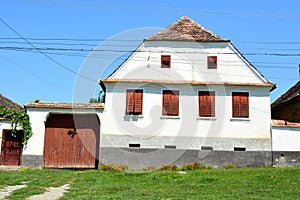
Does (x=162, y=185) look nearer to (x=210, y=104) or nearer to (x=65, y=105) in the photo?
(x=210, y=104)

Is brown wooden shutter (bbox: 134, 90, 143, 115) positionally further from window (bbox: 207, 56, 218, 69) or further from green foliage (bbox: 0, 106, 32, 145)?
green foliage (bbox: 0, 106, 32, 145)

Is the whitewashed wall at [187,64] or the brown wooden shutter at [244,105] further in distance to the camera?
the whitewashed wall at [187,64]

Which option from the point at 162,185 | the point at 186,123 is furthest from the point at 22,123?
the point at 162,185

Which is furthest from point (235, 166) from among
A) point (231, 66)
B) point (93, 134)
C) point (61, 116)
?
point (61, 116)

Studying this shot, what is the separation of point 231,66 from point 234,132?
3870mm

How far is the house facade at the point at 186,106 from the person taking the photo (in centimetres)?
2166

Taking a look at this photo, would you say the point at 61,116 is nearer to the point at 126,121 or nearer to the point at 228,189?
the point at 126,121

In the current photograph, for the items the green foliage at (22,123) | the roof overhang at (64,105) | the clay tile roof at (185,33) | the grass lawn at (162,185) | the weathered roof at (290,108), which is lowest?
the grass lawn at (162,185)

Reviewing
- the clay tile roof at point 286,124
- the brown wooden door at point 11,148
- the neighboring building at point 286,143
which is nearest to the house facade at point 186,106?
the neighboring building at point 286,143

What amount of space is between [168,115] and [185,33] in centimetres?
525

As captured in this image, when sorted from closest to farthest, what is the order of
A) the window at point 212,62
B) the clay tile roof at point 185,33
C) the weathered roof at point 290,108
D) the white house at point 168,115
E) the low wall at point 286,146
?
the low wall at point 286,146, the white house at point 168,115, the window at point 212,62, the clay tile roof at point 185,33, the weathered roof at point 290,108

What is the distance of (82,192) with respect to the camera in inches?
502

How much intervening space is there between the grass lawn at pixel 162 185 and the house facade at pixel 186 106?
4073mm

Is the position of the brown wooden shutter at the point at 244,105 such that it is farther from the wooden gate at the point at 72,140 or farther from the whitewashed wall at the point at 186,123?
the wooden gate at the point at 72,140
